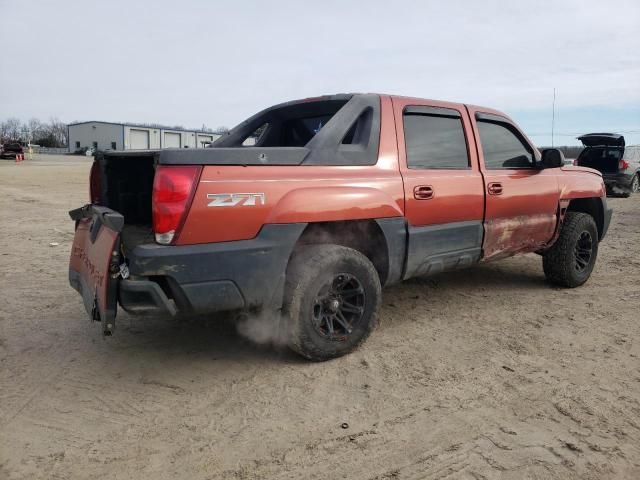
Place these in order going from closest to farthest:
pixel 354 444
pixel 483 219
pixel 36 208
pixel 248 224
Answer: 1. pixel 354 444
2. pixel 248 224
3. pixel 483 219
4. pixel 36 208

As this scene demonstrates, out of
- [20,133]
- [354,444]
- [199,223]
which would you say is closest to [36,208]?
[199,223]

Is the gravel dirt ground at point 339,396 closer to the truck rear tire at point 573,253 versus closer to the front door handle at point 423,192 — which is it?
the truck rear tire at point 573,253

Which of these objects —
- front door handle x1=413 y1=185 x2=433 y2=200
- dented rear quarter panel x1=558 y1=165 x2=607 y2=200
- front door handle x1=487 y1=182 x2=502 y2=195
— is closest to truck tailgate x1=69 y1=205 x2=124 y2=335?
front door handle x1=413 y1=185 x2=433 y2=200

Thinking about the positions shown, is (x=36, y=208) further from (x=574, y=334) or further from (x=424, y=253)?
(x=574, y=334)

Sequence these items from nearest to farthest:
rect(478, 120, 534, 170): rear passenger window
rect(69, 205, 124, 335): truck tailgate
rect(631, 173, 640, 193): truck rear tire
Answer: rect(69, 205, 124, 335): truck tailgate
rect(478, 120, 534, 170): rear passenger window
rect(631, 173, 640, 193): truck rear tire

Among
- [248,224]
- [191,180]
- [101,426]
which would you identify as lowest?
[101,426]

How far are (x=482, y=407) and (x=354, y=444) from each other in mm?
810

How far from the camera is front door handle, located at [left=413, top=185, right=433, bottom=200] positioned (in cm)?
374

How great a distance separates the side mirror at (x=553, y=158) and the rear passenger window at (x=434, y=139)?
99cm

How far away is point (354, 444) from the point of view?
250 cm

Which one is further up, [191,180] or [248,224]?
[191,180]

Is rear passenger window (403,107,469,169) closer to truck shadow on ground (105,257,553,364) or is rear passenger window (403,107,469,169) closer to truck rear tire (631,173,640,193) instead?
truck shadow on ground (105,257,553,364)

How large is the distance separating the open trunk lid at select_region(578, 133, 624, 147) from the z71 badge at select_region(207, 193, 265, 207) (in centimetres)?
1436

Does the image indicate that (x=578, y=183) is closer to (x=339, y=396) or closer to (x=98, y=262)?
(x=339, y=396)
